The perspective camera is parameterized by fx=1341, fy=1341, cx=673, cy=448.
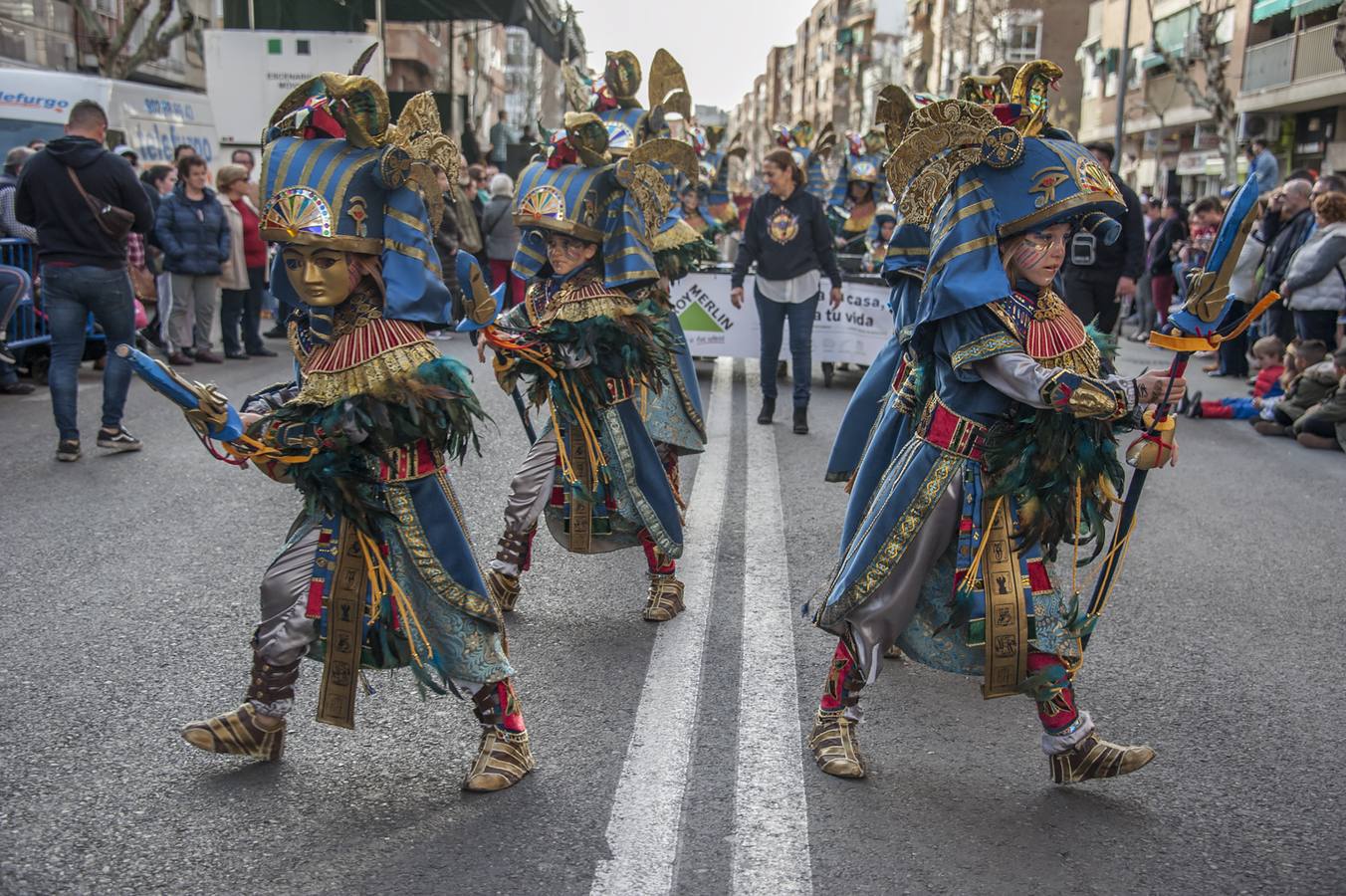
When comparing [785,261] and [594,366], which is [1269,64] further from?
[594,366]

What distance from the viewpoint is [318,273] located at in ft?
12.1

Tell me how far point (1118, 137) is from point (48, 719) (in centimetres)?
3184

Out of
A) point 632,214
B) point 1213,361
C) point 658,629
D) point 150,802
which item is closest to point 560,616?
point 658,629

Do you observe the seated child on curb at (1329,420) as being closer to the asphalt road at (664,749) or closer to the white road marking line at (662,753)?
the asphalt road at (664,749)

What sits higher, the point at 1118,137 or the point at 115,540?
the point at 1118,137

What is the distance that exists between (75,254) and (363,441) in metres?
5.67

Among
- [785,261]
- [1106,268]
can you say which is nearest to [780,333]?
[785,261]

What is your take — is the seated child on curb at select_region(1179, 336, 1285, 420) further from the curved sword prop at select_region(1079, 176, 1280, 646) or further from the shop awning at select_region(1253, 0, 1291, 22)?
the shop awning at select_region(1253, 0, 1291, 22)

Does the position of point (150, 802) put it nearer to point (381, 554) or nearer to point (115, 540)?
point (381, 554)

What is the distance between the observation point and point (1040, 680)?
3803mm

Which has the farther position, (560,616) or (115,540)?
(115,540)

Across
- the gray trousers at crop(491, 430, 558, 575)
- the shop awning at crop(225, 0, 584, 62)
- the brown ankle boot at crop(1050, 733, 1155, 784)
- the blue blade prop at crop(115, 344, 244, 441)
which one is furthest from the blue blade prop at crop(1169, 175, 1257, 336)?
the shop awning at crop(225, 0, 584, 62)

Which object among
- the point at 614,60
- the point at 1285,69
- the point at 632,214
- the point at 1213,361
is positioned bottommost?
the point at 1213,361

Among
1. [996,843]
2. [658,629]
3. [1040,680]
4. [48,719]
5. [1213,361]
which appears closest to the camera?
[996,843]
